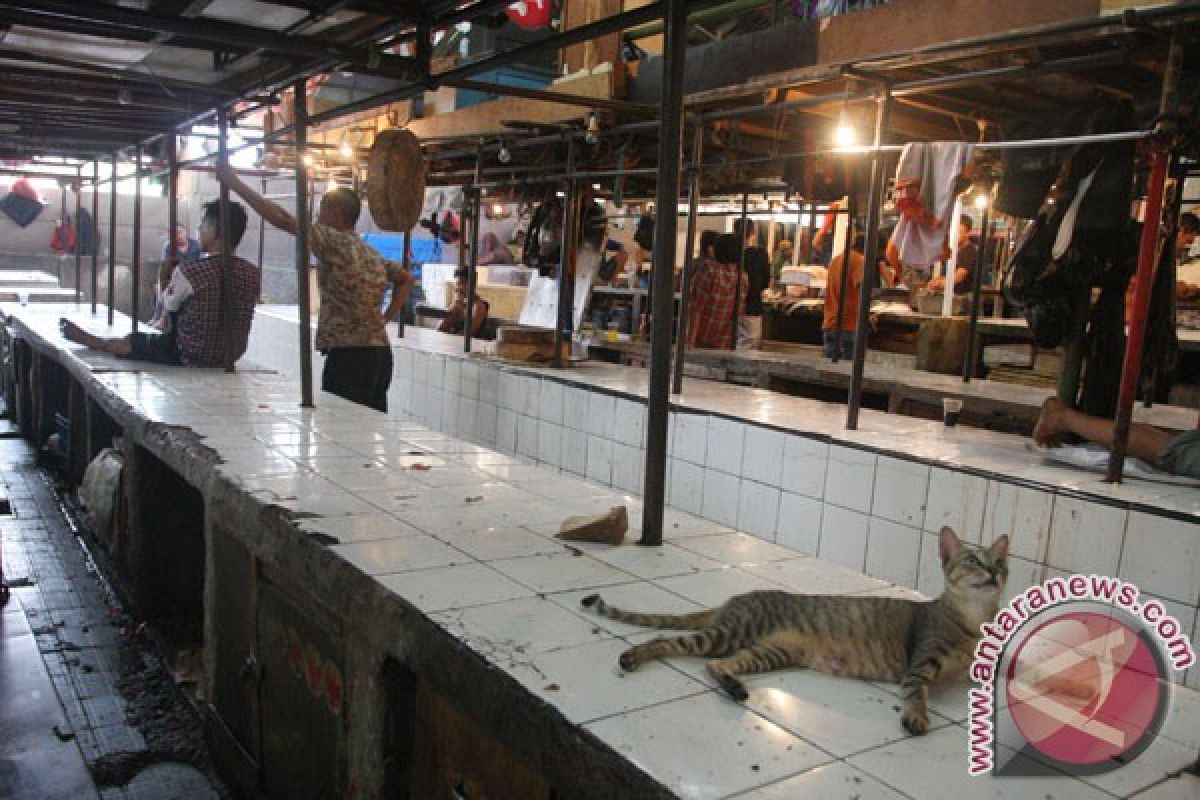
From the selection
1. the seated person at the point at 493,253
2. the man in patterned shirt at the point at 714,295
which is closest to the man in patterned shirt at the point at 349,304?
the man in patterned shirt at the point at 714,295

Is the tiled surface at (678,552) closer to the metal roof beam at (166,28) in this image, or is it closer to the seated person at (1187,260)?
the metal roof beam at (166,28)

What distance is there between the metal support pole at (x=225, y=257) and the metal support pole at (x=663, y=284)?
3973 mm

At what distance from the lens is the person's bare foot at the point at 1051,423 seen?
16.1 feet

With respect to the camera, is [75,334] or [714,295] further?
[714,295]

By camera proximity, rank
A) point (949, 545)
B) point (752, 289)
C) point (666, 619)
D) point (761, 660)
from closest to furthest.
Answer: point (761, 660) < point (949, 545) < point (666, 619) < point (752, 289)

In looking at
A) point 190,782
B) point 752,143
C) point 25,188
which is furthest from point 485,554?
point 25,188

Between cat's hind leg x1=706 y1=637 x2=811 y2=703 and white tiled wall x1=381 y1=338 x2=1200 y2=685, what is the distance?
7.11 feet

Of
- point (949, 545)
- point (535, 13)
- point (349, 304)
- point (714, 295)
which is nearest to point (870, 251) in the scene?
point (949, 545)

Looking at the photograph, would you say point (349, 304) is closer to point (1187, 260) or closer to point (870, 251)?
point (870, 251)

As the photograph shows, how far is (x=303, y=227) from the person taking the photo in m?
5.64

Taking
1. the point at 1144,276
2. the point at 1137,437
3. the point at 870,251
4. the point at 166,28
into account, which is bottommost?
the point at 1137,437

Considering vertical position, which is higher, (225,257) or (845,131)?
(845,131)

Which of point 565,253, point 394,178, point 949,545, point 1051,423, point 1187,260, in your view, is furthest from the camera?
point 1187,260

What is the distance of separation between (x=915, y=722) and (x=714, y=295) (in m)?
8.38
